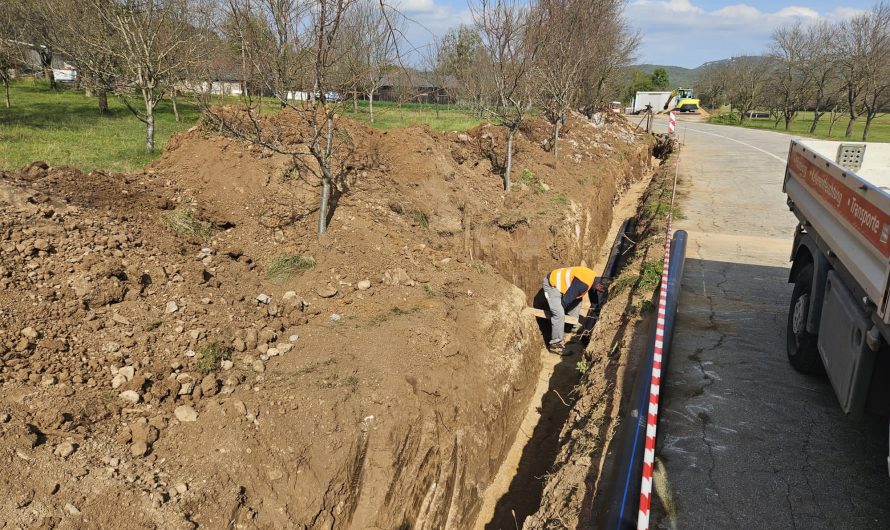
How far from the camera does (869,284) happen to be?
3.72 meters

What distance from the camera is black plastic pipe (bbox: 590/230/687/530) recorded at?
3.67 metres

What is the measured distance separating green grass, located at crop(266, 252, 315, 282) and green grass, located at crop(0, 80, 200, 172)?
14.9 ft

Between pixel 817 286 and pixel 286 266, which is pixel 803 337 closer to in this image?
pixel 817 286

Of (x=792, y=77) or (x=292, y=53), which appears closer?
(x=292, y=53)

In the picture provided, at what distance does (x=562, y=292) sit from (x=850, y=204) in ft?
17.0

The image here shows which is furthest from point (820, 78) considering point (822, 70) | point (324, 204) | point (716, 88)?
point (324, 204)

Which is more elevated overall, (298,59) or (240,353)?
(298,59)

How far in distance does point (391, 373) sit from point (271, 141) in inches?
222

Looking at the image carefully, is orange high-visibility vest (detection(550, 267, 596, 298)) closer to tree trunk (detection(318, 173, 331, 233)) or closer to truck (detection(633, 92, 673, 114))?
tree trunk (detection(318, 173, 331, 233))

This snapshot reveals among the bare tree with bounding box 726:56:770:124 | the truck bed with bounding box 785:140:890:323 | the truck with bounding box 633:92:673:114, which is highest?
the bare tree with bounding box 726:56:770:124

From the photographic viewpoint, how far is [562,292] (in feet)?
30.4

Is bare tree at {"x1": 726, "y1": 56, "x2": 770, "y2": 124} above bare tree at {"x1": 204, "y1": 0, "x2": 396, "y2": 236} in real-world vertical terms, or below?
above

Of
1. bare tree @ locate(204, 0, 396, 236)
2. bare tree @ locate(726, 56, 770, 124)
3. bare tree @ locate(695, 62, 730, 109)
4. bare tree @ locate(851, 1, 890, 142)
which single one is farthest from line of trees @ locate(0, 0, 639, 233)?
bare tree @ locate(695, 62, 730, 109)

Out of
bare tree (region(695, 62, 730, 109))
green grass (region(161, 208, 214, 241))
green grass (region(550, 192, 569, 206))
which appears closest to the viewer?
green grass (region(161, 208, 214, 241))
